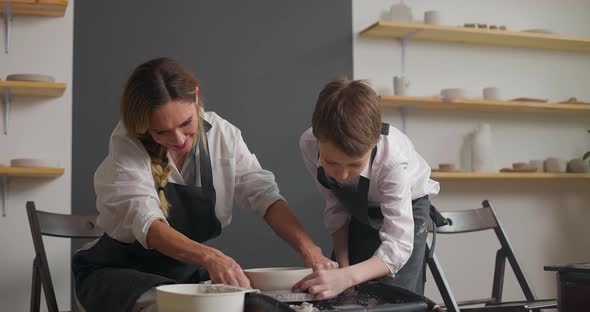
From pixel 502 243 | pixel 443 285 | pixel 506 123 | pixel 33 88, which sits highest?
pixel 33 88

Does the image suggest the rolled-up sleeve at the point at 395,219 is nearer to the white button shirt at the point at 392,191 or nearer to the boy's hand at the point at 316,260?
the white button shirt at the point at 392,191

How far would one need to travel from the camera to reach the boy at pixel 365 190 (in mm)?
1888

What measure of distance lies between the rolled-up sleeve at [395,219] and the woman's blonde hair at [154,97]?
2.00 ft

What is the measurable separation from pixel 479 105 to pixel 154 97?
2.51 metres

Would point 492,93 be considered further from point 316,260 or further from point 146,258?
point 146,258

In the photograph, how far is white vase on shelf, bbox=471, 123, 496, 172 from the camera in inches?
163

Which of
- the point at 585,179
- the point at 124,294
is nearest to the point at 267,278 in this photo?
the point at 124,294

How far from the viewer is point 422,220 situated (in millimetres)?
2266

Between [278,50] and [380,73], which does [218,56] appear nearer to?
[278,50]

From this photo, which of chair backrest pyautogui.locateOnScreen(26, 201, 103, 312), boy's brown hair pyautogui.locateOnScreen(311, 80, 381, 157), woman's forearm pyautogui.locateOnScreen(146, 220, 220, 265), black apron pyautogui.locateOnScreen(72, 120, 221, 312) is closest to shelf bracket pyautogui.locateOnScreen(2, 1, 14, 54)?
chair backrest pyautogui.locateOnScreen(26, 201, 103, 312)

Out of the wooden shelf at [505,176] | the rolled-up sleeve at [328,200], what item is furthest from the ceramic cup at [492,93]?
the rolled-up sleeve at [328,200]

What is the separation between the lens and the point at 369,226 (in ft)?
7.26

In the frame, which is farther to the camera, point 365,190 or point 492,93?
point 492,93

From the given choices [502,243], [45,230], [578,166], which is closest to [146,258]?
[45,230]
